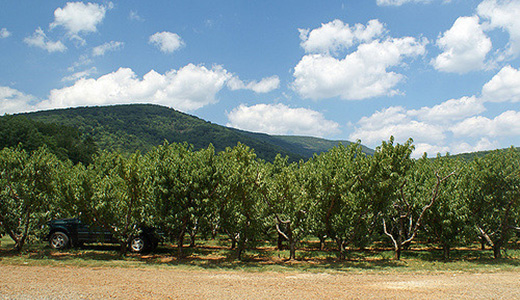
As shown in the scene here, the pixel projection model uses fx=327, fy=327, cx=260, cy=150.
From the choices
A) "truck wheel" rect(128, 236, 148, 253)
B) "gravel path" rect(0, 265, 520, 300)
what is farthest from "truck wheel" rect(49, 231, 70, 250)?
"gravel path" rect(0, 265, 520, 300)

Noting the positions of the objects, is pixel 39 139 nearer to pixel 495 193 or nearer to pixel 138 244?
pixel 138 244

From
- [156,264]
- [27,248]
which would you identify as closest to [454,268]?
[156,264]

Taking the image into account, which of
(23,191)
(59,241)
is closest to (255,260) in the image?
(59,241)

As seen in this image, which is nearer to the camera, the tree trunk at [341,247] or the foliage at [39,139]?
the tree trunk at [341,247]

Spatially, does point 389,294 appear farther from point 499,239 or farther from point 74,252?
point 74,252

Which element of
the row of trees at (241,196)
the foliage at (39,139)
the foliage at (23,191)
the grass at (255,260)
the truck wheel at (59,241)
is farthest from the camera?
the foliage at (39,139)

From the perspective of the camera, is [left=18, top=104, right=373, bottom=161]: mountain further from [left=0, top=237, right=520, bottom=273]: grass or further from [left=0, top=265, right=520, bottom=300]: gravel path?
[left=0, top=265, right=520, bottom=300]: gravel path

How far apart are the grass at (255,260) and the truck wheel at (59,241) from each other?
0.33 m

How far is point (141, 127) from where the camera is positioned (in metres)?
139

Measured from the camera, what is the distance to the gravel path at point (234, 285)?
351 inches

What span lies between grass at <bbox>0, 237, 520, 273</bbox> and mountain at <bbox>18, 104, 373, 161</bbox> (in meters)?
90.0

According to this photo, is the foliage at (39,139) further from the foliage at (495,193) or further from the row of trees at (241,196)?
the foliage at (495,193)

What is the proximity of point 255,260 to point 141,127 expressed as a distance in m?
133

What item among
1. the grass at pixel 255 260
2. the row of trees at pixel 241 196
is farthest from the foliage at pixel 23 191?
the grass at pixel 255 260
